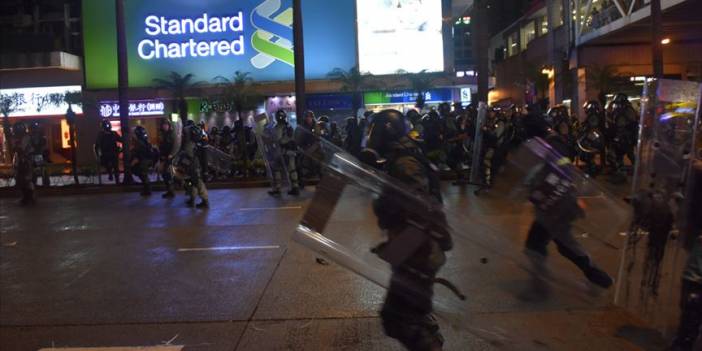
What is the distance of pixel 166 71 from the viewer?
88.2 ft

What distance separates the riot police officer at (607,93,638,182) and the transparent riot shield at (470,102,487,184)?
280cm

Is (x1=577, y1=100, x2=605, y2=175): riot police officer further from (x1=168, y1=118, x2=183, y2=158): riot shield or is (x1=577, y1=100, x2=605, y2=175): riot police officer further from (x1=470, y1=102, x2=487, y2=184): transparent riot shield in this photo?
(x1=168, y1=118, x2=183, y2=158): riot shield

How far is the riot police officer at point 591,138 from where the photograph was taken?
44.8 ft

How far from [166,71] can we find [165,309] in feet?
75.0

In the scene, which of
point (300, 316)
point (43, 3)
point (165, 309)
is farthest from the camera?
point (43, 3)

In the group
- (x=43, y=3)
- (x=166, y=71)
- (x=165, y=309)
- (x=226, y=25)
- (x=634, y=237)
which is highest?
(x=43, y=3)

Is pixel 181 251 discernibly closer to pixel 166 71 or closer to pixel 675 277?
pixel 675 277

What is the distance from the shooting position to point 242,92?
25.0 m

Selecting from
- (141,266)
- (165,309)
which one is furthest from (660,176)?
(141,266)

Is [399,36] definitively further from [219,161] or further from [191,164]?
[191,164]

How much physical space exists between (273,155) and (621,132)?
7.44 meters

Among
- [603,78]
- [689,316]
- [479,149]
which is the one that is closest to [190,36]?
[603,78]

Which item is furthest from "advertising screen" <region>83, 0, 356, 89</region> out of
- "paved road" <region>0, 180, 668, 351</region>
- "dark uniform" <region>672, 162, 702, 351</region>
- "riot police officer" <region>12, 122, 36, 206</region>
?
"dark uniform" <region>672, 162, 702, 351</region>

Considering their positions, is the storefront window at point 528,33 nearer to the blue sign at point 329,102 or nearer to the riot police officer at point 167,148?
the blue sign at point 329,102
